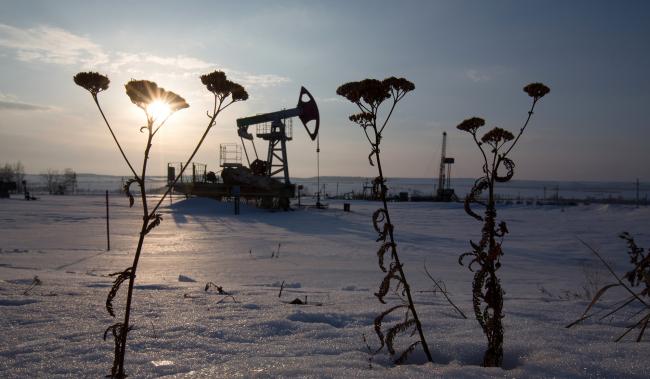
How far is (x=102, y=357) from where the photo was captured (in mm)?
2225

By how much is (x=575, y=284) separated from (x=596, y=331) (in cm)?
369

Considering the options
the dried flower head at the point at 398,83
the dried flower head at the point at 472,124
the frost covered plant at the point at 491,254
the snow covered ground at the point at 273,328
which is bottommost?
the snow covered ground at the point at 273,328

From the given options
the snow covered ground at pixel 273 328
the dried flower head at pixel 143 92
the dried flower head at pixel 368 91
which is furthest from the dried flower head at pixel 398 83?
the snow covered ground at pixel 273 328

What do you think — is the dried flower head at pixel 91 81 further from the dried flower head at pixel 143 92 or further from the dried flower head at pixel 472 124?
the dried flower head at pixel 472 124

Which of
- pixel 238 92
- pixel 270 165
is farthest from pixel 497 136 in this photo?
pixel 270 165

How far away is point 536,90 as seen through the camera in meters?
2.41

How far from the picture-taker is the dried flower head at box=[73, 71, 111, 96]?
2.09 m

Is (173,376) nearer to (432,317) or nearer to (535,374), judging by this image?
(535,374)

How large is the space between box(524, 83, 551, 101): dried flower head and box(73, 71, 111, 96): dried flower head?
229 centimetres

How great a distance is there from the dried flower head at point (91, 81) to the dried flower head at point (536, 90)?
7.51ft

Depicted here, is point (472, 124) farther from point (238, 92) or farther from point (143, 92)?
point (143, 92)

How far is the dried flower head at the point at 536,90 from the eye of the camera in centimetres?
240

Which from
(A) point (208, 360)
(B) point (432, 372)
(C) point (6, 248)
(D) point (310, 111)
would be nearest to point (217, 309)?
(A) point (208, 360)

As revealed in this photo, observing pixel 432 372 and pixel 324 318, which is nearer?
pixel 432 372
